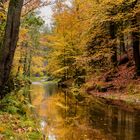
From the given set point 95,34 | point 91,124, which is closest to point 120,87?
point 95,34

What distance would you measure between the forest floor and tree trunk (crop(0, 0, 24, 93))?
24.5 feet

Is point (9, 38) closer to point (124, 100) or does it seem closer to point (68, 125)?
point (68, 125)

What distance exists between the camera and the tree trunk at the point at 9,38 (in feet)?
34.4

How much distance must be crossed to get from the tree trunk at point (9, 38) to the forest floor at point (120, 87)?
745cm

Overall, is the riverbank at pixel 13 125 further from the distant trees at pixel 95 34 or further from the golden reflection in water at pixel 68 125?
the distant trees at pixel 95 34

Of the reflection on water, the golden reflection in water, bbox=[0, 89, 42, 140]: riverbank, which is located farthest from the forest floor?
bbox=[0, 89, 42, 140]: riverbank

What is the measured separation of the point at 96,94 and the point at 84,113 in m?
8.75

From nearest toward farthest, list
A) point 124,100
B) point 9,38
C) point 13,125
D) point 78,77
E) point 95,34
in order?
point 13,125 → point 9,38 → point 124,100 → point 95,34 → point 78,77

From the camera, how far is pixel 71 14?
3416 centimetres

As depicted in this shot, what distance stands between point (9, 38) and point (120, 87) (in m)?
13.1

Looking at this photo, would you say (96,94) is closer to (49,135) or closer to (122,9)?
(122,9)

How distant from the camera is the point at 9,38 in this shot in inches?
420

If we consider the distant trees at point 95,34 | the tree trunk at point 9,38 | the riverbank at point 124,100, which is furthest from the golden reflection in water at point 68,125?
the distant trees at point 95,34

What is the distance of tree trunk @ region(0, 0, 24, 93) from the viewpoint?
10484 millimetres
